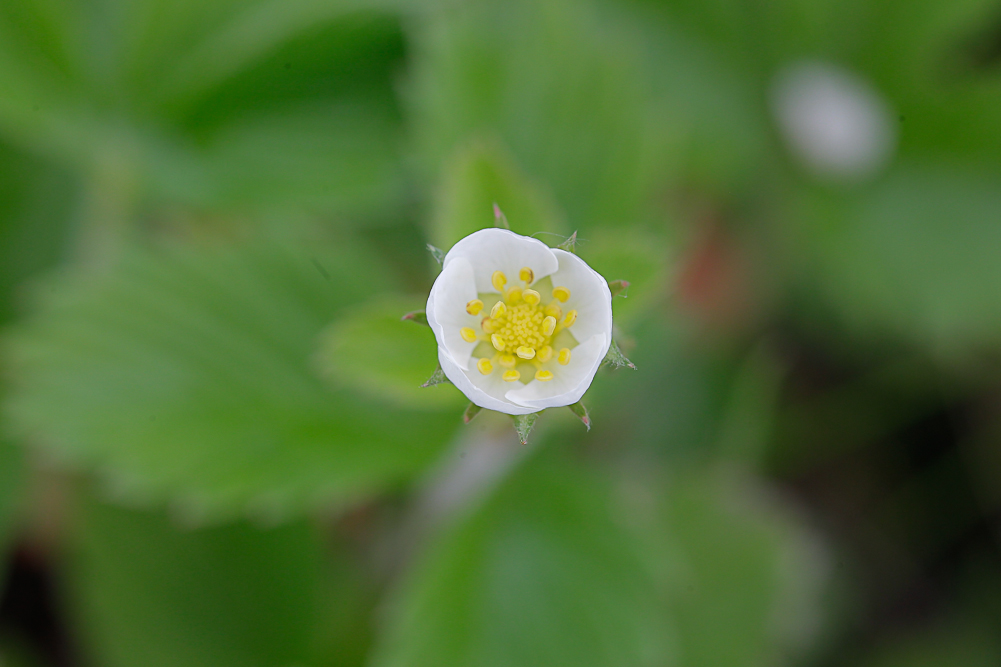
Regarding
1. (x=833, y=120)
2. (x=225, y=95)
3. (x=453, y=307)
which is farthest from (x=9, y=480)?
(x=833, y=120)

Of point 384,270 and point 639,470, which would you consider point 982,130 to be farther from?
point 384,270

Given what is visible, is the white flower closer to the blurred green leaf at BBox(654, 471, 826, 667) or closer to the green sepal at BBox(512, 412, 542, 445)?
the green sepal at BBox(512, 412, 542, 445)

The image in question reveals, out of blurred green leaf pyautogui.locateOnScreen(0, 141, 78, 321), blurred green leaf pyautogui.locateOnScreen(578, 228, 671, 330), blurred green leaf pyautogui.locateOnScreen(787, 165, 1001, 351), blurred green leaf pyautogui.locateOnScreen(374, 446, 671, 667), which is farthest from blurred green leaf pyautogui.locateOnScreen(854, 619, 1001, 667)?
blurred green leaf pyautogui.locateOnScreen(0, 141, 78, 321)

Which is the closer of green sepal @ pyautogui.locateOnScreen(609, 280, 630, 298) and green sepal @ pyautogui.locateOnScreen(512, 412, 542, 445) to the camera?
green sepal @ pyautogui.locateOnScreen(512, 412, 542, 445)

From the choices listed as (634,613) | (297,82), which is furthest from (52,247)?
(634,613)

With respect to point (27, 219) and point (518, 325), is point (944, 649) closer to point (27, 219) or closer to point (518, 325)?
point (518, 325)

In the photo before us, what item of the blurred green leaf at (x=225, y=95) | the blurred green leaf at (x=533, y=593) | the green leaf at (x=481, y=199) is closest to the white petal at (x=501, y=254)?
the green leaf at (x=481, y=199)
